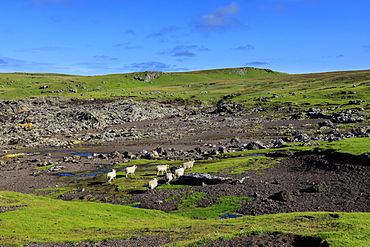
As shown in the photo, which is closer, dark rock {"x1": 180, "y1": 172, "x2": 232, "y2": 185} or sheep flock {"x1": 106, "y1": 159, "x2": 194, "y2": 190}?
dark rock {"x1": 180, "y1": 172, "x2": 232, "y2": 185}

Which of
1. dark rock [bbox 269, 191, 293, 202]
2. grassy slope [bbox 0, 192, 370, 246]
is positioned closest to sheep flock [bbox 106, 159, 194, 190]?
grassy slope [bbox 0, 192, 370, 246]

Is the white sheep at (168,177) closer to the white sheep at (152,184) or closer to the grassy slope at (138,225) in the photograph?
the white sheep at (152,184)

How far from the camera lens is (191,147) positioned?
74.8m

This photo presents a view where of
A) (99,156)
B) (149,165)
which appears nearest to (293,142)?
(149,165)

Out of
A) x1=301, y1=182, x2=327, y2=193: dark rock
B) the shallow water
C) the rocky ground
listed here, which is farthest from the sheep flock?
x1=301, y1=182, x2=327, y2=193: dark rock

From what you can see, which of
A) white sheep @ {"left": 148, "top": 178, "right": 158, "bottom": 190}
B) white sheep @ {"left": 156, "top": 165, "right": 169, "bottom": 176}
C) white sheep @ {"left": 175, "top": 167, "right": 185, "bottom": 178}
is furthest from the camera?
white sheep @ {"left": 156, "top": 165, "right": 169, "bottom": 176}

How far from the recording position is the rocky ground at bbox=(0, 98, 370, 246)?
110ft

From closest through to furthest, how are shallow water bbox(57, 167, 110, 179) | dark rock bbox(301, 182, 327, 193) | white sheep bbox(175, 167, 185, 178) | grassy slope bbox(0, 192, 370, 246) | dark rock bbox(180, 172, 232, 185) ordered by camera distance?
A: grassy slope bbox(0, 192, 370, 246), dark rock bbox(301, 182, 327, 193), dark rock bbox(180, 172, 232, 185), white sheep bbox(175, 167, 185, 178), shallow water bbox(57, 167, 110, 179)

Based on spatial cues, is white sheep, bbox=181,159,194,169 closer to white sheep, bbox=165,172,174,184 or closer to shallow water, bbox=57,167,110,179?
white sheep, bbox=165,172,174,184

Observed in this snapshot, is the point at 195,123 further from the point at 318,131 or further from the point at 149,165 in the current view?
the point at 149,165

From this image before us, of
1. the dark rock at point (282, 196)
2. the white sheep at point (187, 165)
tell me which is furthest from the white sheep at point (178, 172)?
the dark rock at point (282, 196)

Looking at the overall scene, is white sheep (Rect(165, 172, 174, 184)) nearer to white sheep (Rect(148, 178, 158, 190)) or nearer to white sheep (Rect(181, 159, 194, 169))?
white sheep (Rect(148, 178, 158, 190))

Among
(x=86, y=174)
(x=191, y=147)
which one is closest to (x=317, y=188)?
(x=86, y=174)

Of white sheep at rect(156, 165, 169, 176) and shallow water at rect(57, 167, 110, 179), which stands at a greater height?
white sheep at rect(156, 165, 169, 176)
